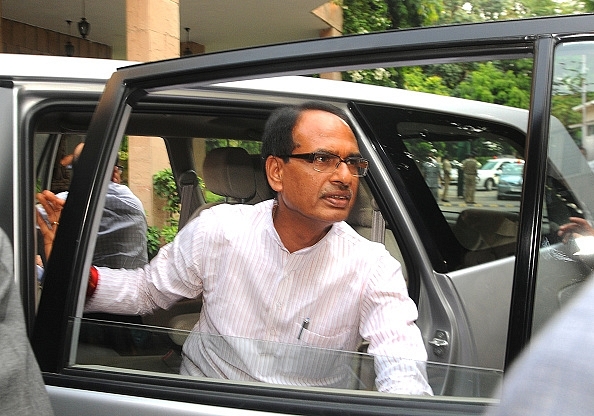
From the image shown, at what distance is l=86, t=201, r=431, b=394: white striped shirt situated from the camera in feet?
5.88

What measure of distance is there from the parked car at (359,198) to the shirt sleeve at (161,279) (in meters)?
0.09

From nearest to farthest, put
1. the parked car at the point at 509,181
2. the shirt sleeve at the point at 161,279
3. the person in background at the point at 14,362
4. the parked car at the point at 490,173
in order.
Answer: the person in background at the point at 14,362, the parked car at the point at 509,181, the shirt sleeve at the point at 161,279, the parked car at the point at 490,173

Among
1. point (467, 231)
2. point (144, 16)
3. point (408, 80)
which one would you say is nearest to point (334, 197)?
point (408, 80)

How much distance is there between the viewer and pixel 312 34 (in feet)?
31.4

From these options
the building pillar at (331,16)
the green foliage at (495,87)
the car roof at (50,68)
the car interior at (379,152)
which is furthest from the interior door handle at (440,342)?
the building pillar at (331,16)

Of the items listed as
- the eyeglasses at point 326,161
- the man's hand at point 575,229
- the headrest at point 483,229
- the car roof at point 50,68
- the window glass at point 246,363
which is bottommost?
the window glass at point 246,363

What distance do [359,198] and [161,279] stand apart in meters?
0.68

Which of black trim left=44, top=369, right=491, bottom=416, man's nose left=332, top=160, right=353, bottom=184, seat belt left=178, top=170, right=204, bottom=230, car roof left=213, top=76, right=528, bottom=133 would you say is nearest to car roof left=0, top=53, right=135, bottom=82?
car roof left=213, top=76, right=528, bottom=133

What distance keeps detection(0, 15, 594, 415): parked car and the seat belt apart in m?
0.27

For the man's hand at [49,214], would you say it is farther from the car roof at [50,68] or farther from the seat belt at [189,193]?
Result: the seat belt at [189,193]

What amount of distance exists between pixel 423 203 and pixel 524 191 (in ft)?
3.88

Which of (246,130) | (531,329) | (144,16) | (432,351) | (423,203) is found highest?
(144,16)

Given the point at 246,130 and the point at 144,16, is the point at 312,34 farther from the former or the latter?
the point at 246,130

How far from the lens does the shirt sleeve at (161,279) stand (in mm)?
2145
